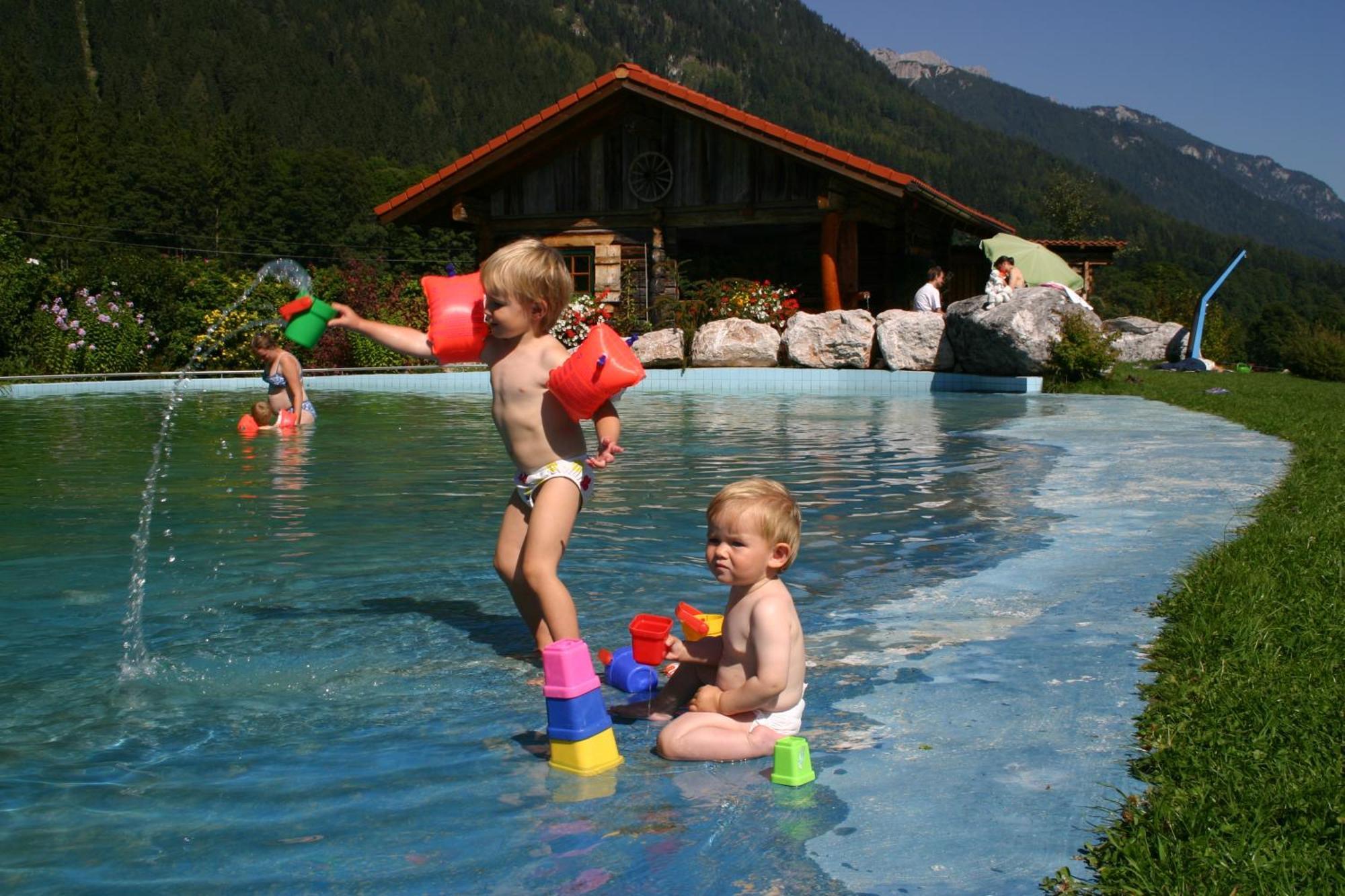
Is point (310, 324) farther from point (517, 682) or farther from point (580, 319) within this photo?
point (580, 319)

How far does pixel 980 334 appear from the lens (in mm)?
17062

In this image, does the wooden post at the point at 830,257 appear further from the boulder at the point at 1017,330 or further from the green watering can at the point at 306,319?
the green watering can at the point at 306,319

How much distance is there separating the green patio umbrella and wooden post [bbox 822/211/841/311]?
121 inches

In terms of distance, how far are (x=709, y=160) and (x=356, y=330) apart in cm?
1887

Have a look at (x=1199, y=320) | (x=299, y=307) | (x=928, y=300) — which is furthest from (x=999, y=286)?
(x=299, y=307)

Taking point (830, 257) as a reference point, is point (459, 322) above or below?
below

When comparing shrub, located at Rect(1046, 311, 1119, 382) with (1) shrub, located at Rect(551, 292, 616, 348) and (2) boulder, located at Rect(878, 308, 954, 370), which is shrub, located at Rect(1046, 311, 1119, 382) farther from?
(1) shrub, located at Rect(551, 292, 616, 348)

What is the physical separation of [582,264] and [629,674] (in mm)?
21104

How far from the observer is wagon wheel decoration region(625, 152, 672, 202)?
75.3 feet

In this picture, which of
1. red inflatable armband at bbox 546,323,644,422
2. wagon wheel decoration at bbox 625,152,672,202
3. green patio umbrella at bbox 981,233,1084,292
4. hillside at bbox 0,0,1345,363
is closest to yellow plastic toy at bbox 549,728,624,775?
red inflatable armband at bbox 546,323,644,422

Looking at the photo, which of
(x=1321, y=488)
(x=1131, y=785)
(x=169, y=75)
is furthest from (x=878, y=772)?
(x=169, y=75)

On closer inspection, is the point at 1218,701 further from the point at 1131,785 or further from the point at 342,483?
the point at 342,483

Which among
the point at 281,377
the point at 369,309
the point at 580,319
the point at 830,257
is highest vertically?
the point at 830,257

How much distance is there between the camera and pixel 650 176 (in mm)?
23172
